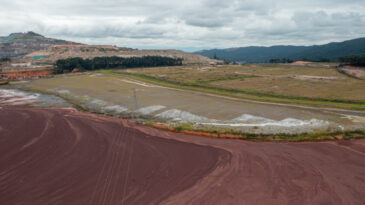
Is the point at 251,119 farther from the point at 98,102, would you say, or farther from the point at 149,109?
the point at 98,102

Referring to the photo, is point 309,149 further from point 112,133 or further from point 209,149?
point 112,133

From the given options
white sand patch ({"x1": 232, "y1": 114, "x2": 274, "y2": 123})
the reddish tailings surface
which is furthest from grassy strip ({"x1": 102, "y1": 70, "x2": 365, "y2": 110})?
the reddish tailings surface

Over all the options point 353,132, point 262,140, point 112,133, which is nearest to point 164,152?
point 112,133

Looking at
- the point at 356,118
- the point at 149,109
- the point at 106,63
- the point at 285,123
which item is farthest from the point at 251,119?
the point at 106,63

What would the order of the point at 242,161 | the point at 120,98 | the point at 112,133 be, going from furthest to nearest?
the point at 120,98, the point at 112,133, the point at 242,161

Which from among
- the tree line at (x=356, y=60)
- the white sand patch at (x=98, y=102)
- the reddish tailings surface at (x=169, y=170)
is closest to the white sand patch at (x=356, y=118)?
the reddish tailings surface at (x=169, y=170)

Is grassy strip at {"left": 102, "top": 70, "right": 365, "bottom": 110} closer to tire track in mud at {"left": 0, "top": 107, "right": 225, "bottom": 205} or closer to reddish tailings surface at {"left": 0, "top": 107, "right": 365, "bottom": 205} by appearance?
reddish tailings surface at {"left": 0, "top": 107, "right": 365, "bottom": 205}
